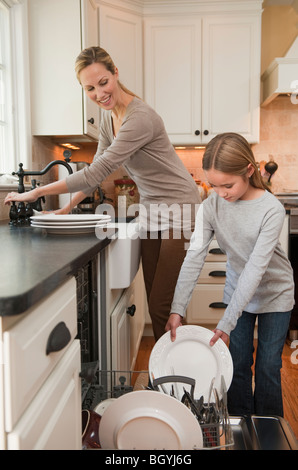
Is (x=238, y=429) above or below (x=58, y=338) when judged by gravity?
below

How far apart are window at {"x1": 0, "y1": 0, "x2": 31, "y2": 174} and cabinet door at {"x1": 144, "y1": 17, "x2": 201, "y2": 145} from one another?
3.18 ft

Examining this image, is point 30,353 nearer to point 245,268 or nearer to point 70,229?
point 70,229

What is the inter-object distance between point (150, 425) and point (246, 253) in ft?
2.18

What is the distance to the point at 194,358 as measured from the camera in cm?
129

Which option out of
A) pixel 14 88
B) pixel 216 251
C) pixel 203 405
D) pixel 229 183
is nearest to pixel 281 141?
pixel 216 251

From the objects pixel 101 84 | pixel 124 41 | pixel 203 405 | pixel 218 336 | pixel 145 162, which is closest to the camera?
pixel 203 405

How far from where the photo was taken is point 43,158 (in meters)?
2.61

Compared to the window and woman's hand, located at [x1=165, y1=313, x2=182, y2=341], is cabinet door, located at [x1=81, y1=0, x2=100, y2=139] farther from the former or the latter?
woman's hand, located at [x1=165, y1=313, x2=182, y2=341]

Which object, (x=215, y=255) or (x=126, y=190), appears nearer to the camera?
(x=215, y=255)

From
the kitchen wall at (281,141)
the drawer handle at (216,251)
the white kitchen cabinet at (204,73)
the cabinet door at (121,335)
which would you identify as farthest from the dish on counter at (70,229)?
the kitchen wall at (281,141)

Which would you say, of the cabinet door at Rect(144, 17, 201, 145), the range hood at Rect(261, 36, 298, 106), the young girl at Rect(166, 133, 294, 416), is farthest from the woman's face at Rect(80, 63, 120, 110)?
the range hood at Rect(261, 36, 298, 106)

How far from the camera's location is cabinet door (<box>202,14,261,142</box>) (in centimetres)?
295

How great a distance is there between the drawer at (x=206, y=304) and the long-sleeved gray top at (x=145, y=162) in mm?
1204
